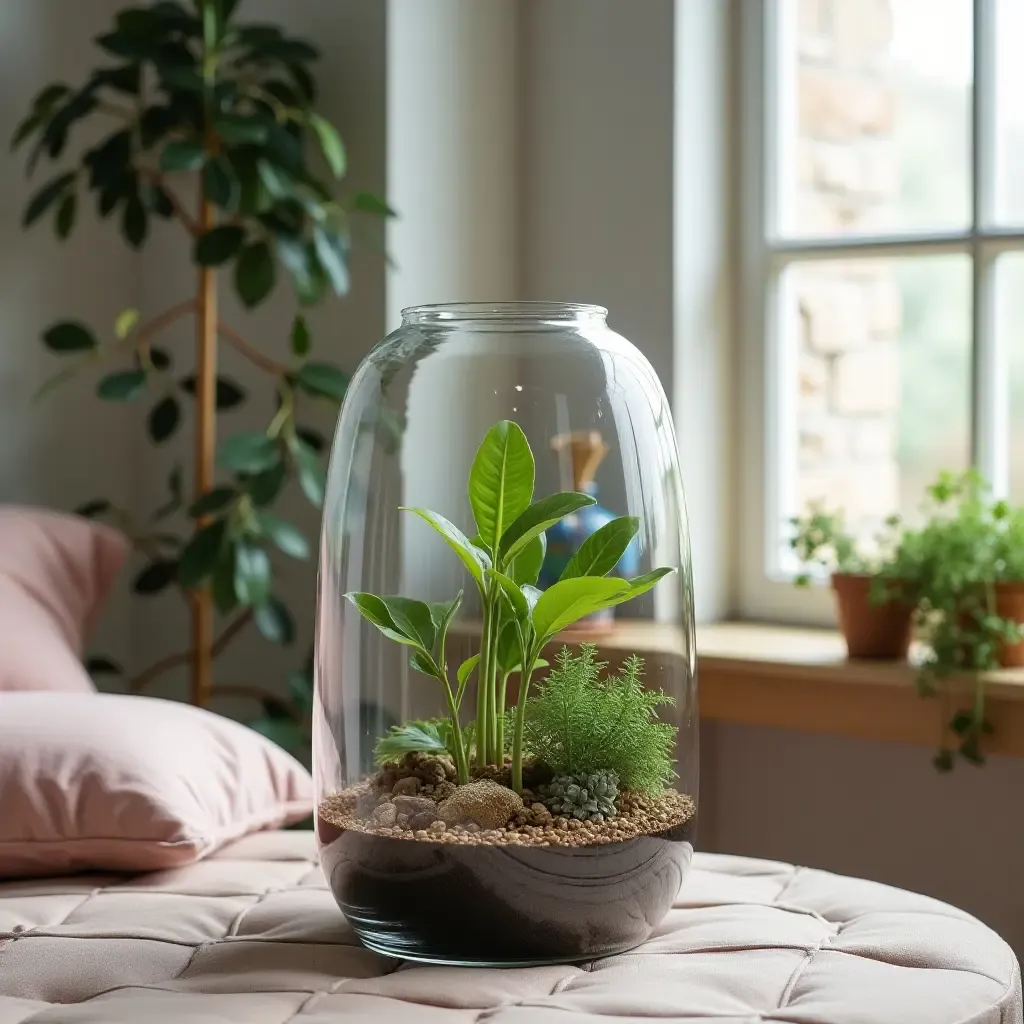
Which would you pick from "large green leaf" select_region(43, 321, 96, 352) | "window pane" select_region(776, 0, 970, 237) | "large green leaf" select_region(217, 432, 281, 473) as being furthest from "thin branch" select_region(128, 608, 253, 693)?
"window pane" select_region(776, 0, 970, 237)

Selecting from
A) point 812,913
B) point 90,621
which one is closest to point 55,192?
point 90,621

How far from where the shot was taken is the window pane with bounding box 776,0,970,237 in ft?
7.06

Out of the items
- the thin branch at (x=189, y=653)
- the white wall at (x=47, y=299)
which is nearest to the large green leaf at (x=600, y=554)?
the thin branch at (x=189, y=653)

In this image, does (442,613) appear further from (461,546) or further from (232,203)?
(232,203)

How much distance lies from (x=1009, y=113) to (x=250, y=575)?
4.25 ft

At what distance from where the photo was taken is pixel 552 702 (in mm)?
1057

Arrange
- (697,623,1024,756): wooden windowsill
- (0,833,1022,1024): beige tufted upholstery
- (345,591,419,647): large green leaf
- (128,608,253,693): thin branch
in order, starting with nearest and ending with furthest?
(0,833,1022,1024): beige tufted upholstery → (345,591,419,647): large green leaf → (697,623,1024,756): wooden windowsill → (128,608,253,693): thin branch

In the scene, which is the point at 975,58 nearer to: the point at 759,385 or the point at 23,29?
the point at 759,385

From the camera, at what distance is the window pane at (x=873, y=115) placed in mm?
2152

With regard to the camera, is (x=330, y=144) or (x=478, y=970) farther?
(x=330, y=144)

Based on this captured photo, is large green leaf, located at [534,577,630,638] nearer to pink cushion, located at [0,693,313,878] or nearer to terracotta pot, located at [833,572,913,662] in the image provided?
pink cushion, located at [0,693,313,878]

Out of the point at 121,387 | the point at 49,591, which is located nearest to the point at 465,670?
the point at 49,591

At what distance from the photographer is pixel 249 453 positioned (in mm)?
2043

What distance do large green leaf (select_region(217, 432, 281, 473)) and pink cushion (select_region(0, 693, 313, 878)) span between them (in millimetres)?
620
